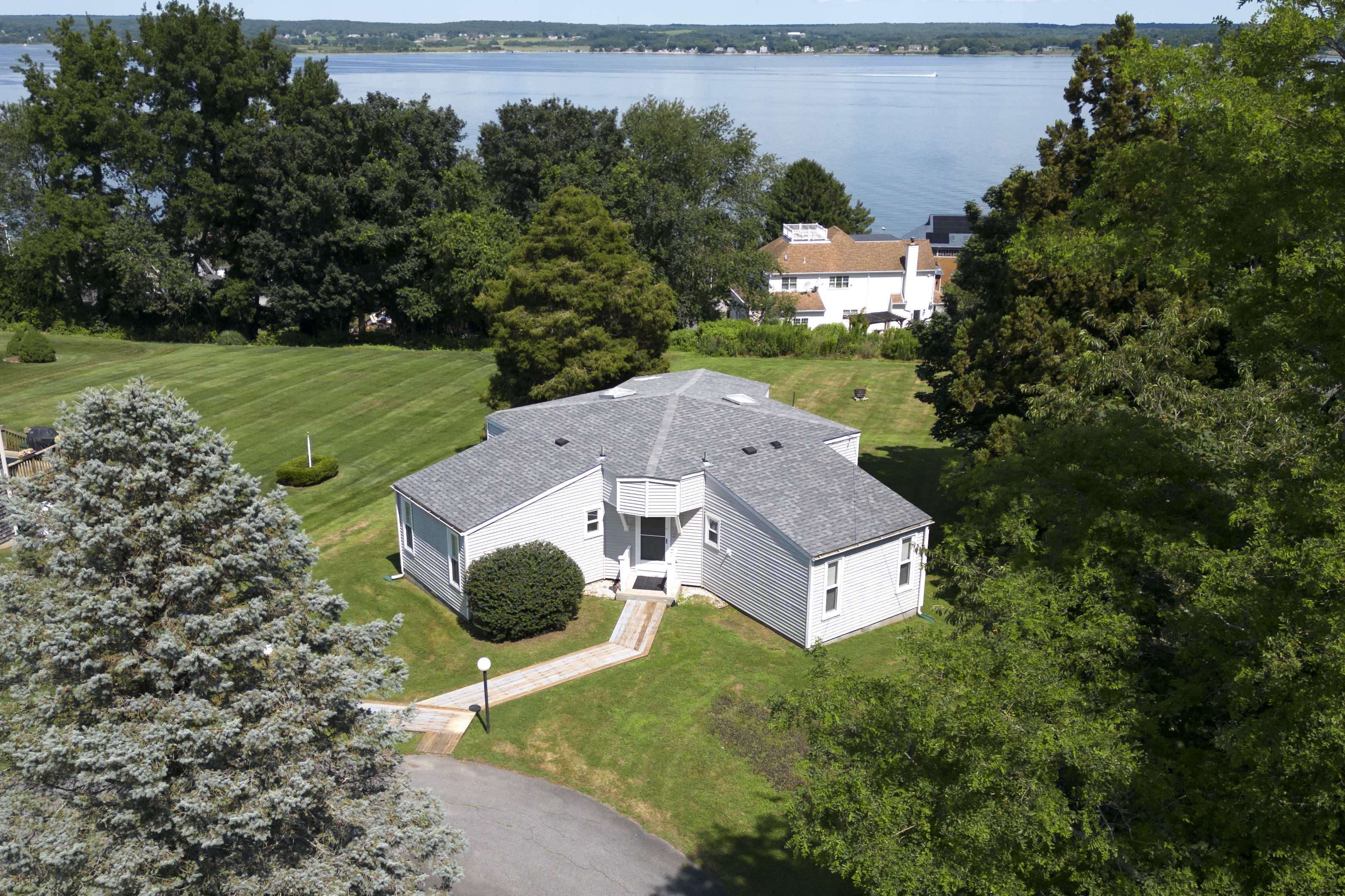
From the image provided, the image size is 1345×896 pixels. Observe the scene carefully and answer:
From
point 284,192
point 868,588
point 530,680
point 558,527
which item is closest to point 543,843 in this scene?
point 530,680

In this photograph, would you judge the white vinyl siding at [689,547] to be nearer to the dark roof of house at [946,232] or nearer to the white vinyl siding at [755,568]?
the white vinyl siding at [755,568]

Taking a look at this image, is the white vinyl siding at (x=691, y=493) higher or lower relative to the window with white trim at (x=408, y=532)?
higher

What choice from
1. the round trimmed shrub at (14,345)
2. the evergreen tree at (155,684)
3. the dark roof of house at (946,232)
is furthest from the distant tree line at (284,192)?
the evergreen tree at (155,684)

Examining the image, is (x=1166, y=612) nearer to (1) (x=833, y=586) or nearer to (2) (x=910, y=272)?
(1) (x=833, y=586)

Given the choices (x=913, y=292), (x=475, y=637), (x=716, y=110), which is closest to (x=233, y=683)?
(x=475, y=637)

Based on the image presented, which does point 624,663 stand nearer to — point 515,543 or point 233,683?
point 515,543

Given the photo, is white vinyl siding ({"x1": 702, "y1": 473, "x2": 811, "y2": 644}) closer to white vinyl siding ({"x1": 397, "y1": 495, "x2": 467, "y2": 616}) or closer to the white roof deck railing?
white vinyl siding ({"x1": 397, "y1": 495, "x2": 467, "y2": 616})
